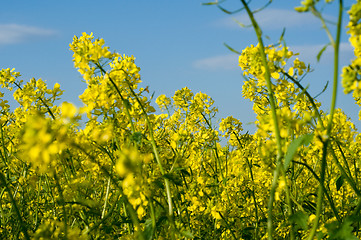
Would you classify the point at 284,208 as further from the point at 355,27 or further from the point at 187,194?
the point at 355,27

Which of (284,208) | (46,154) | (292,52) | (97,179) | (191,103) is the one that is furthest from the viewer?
(191,103)

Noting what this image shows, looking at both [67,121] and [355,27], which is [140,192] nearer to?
[67,121]

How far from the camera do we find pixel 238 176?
4.48 meters

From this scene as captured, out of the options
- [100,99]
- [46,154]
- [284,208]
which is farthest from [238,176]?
[46,154]

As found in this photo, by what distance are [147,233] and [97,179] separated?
211 centimetres

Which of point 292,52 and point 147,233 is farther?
point 292,52

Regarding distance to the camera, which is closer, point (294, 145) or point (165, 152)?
point (294, 145)

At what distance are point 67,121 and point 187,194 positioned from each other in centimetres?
181

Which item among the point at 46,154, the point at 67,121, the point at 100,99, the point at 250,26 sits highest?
the point at 100,99

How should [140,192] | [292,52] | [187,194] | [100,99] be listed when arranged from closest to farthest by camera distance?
[140,192], [292,52], [100,99], [187,194]

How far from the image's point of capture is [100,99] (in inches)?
103

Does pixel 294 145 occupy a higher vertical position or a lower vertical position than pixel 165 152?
lower

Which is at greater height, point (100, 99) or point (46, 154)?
point (100, 99)

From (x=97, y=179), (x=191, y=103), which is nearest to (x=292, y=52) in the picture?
(x=97, y=179)
